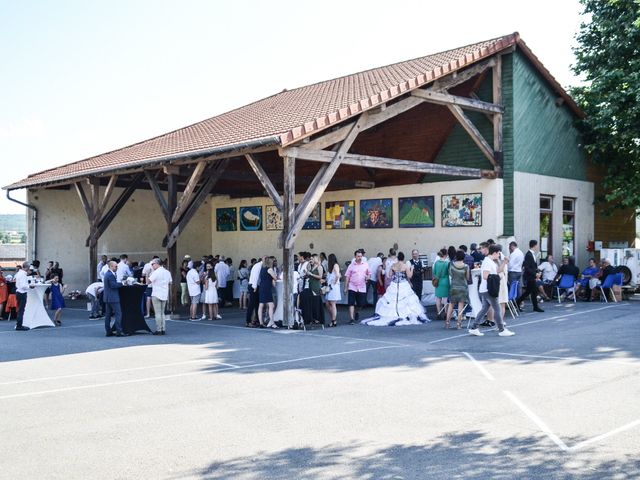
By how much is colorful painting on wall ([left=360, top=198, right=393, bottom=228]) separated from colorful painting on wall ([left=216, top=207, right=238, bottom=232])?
20.7ft

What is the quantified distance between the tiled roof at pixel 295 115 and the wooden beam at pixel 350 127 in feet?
1.40

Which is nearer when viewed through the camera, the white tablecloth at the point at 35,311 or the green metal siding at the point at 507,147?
the white tablecloth at the point at 35,311

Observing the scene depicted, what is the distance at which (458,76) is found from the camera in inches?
680

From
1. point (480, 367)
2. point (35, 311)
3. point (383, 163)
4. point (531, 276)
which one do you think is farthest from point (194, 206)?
point (480, 367)

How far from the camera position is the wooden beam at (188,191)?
15.7 meters

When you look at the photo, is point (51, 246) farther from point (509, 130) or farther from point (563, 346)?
point (563, 346)

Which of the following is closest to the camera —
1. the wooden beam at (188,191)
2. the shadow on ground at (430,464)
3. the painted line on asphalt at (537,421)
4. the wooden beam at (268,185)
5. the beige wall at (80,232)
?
the shadow on ground at (430,464)

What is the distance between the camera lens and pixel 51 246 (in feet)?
77.3

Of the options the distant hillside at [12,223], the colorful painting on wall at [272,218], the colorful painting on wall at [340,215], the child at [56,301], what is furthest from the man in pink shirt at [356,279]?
the distant hillside at [12,223]

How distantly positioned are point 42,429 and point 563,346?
312 inches

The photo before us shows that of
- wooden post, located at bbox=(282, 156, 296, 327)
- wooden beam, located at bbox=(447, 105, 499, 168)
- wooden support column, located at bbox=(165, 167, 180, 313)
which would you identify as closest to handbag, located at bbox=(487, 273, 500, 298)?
wooden post, located at bbox=(282, 156, 296, 327)

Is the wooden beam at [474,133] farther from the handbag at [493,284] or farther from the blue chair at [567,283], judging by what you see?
the handbag at [493,284]

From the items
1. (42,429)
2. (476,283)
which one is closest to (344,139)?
(476,283)

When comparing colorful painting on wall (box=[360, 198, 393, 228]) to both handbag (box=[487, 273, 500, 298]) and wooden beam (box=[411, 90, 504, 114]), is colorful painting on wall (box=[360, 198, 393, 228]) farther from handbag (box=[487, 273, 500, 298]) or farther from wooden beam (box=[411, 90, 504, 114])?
handbag (box=[487, 273, 500, 298])
